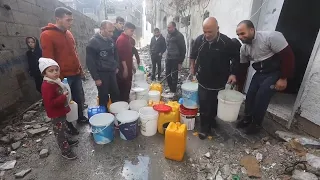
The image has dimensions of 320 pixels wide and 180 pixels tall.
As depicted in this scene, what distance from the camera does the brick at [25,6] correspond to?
391 centimetres

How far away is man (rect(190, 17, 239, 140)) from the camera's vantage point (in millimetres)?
2672

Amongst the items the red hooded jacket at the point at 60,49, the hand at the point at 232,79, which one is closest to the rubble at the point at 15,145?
the red hooded jacket at the point at 60,49

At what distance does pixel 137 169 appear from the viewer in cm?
241

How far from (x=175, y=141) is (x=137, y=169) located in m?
0.66

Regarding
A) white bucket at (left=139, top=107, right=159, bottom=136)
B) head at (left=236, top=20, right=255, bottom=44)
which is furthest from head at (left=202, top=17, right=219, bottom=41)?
white bucket at (left=139, top=107, right=159, bottom=136)

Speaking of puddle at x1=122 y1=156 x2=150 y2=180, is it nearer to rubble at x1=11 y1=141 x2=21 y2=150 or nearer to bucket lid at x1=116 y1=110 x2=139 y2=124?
bucket lid at x1=116 y1=110 x2=139 y2=124

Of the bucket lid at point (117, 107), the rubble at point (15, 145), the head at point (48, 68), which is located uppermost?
the head at point (48, 68)

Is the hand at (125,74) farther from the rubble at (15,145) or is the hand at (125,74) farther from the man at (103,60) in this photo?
the rubble at (15,145)

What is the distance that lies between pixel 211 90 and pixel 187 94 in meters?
0.54

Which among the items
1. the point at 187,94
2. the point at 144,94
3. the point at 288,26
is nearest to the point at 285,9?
the point at 288,26

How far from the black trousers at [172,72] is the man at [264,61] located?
2.37m

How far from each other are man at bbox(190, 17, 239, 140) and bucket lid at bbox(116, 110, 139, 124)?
1197mm

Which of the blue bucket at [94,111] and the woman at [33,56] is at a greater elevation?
the woman at [33,56]

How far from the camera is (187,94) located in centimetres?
336
